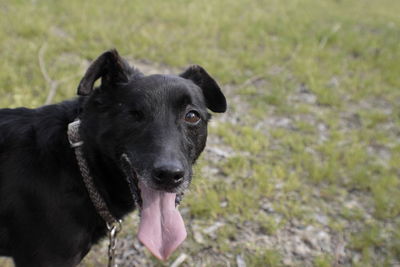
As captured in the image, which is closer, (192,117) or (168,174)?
(168,174)

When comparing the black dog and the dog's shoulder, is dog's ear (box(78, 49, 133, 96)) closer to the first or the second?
the black dog

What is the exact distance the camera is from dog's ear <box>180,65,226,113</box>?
319cm

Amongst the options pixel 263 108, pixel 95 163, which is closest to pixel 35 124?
pixel 95 163

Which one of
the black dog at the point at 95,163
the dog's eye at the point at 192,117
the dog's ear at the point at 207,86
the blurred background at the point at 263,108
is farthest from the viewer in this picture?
the blurred background at the point at 263,108

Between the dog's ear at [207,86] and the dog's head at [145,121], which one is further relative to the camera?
the dog's ear at [207,86]

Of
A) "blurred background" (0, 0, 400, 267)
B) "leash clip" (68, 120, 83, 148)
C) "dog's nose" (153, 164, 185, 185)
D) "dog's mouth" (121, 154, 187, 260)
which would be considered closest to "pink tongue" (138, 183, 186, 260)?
"dog's mouth" (121, 154, 187, 260)

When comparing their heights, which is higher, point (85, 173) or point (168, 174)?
point (168, 174)

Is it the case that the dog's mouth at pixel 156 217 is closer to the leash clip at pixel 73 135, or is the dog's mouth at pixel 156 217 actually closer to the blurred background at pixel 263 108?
the leash clip at pixel 73 135

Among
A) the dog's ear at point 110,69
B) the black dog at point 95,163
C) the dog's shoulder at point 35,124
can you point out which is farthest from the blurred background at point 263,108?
the dog's ear at point 110,69

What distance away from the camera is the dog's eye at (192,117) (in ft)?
9.19

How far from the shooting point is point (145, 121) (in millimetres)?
2627

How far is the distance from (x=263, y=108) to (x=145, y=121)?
3923mm

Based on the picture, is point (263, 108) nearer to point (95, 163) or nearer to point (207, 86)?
point (207, 86)

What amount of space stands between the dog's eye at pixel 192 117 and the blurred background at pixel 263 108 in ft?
4.66
